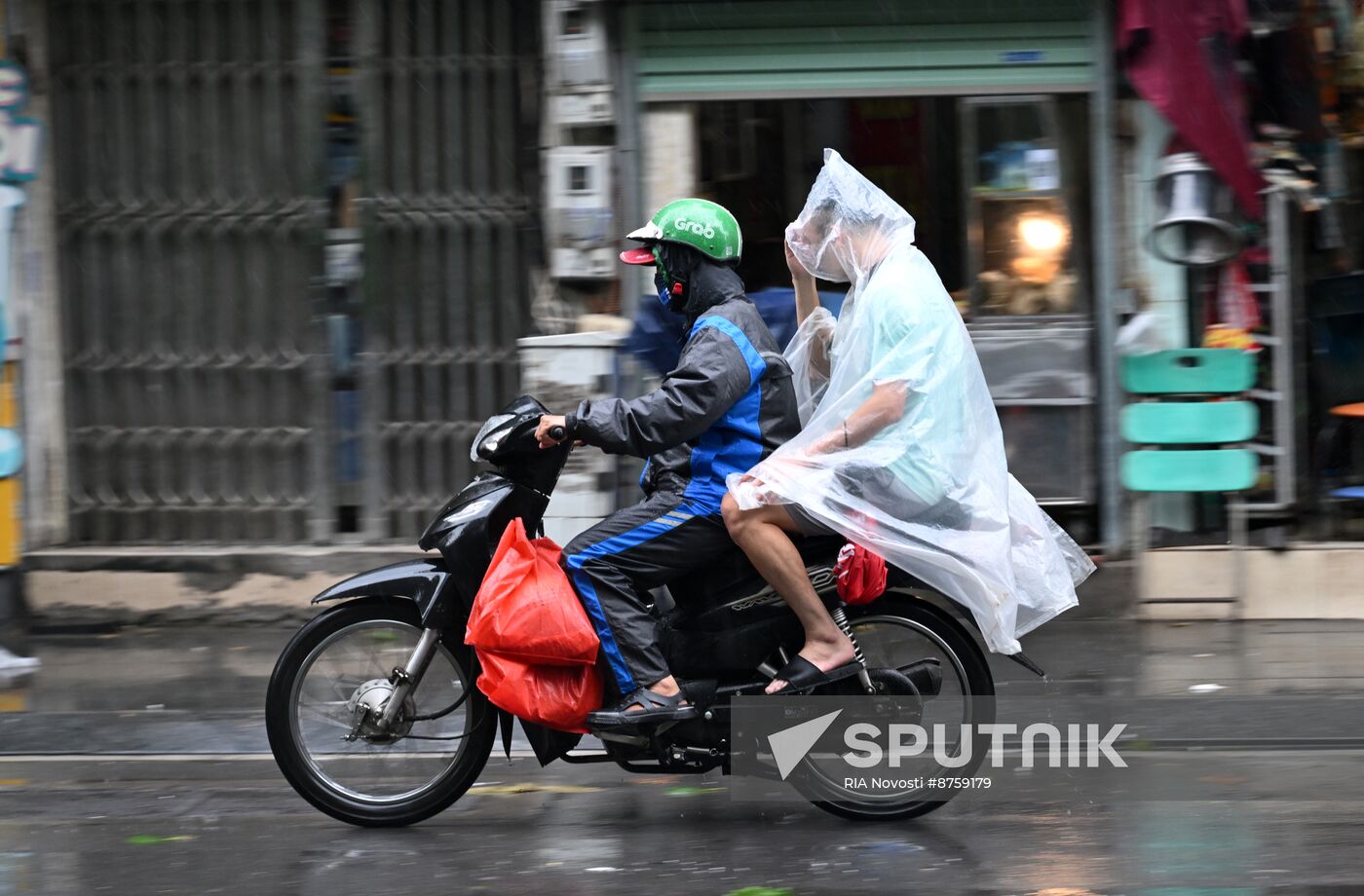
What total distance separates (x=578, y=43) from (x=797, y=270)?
130 inches

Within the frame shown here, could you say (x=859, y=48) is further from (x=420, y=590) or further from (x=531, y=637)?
(x=531, y=637)

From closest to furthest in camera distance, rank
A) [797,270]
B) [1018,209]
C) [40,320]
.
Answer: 1. [797,270]
2. [1018,209]
3. [40,320]

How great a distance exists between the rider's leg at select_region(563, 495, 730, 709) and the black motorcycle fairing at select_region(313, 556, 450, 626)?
1.31 ft

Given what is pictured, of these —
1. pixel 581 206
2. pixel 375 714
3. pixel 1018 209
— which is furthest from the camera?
pixel 1018 209

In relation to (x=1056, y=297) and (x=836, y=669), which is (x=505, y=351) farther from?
(x=836, y=669)

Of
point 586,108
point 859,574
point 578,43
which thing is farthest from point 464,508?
point 578,43

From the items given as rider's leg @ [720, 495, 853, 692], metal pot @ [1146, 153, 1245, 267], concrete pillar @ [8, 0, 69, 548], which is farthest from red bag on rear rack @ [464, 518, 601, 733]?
concrete pillar @ [8, 0, 69, 548]

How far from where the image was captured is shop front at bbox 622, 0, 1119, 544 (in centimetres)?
809

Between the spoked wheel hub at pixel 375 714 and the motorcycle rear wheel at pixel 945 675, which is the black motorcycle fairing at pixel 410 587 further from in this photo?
the motorcycle rear wheel at pixel 945 675

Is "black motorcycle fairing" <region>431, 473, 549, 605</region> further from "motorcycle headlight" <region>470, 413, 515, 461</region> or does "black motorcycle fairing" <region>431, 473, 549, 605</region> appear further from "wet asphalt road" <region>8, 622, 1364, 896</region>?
"wet asphalt road" <region>8, 622, 1364, 896</region>

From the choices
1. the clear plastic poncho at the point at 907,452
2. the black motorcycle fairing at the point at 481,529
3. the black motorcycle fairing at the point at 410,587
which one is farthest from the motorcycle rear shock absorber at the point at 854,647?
the black motorcycle fairing at the point at 410,587

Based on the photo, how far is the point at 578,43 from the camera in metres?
8.01

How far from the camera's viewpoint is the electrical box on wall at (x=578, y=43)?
7984 millimetres

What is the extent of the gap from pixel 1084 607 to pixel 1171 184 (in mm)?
2067
